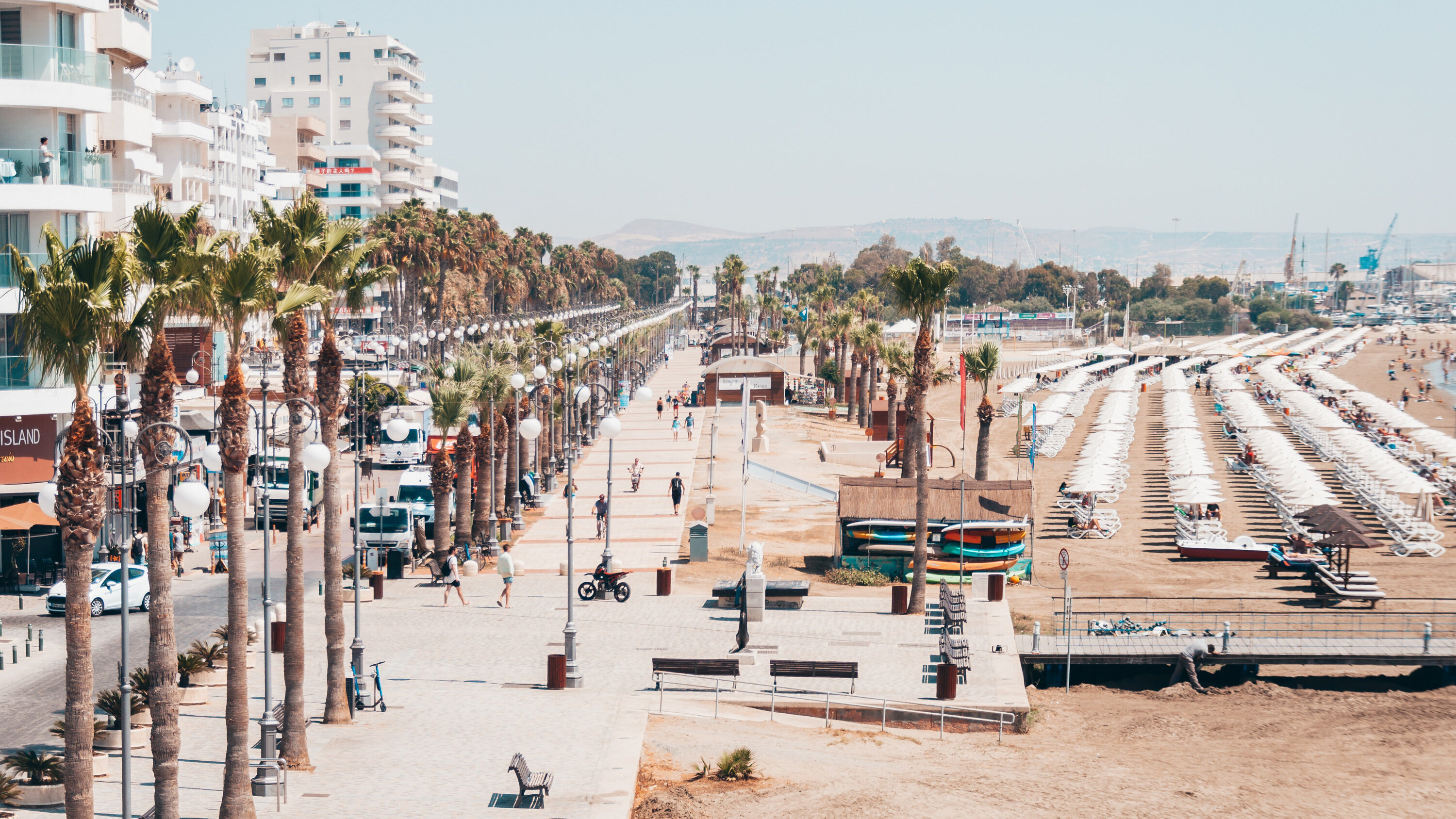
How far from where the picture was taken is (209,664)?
2217 cm

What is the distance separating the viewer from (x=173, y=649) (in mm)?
13656

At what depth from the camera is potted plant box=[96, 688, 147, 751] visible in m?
18.0

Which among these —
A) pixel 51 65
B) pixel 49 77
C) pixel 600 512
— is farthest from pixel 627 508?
pixel 51 65

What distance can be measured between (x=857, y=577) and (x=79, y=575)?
22334mm

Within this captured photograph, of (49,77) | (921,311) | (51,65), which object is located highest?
(51,65)

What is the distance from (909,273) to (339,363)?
46.5ft

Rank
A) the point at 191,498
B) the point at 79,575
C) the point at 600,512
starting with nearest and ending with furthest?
the point at 191,498 < the point at 79,575 < the point at 600,512

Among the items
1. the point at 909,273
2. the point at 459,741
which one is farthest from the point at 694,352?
the point at 459,741

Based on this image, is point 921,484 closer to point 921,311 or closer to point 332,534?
point 921,311

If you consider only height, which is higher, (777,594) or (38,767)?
(38,767)

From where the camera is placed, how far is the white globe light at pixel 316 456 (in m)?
15.4

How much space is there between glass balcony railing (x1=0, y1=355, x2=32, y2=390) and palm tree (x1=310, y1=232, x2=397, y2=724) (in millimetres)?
14364

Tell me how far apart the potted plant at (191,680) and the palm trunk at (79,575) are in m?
8.45

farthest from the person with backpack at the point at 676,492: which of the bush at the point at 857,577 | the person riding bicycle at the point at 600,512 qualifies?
the bush at the point at 857,577
